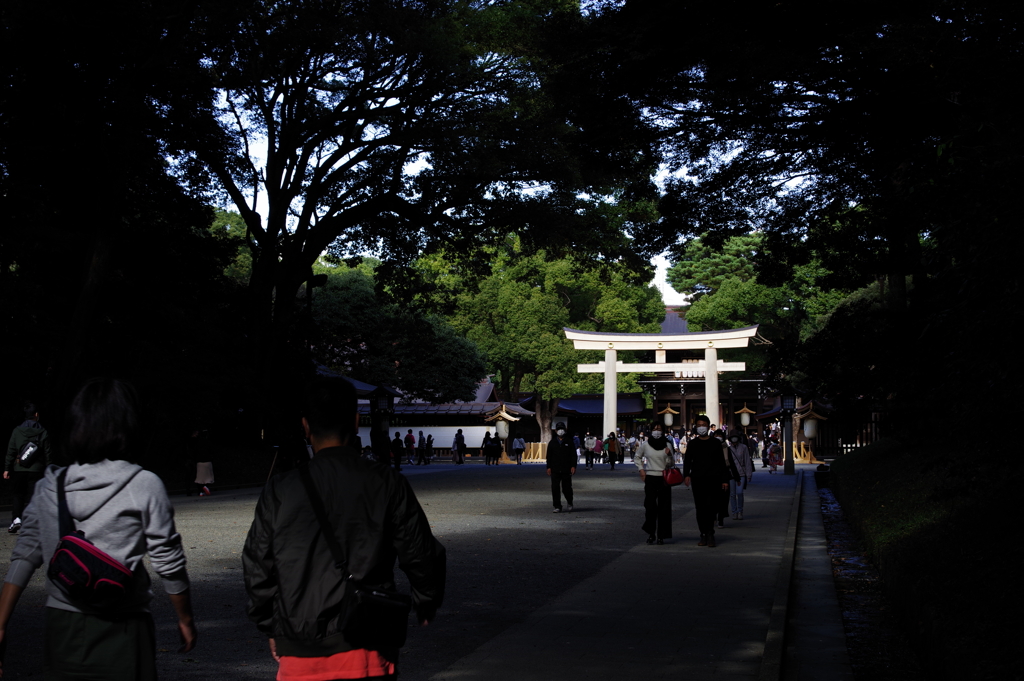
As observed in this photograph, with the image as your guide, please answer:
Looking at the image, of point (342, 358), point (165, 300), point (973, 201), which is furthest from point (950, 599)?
point (342, 358)

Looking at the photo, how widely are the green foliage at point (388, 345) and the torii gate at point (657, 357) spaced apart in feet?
21.5

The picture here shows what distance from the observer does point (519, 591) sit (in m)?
9.33

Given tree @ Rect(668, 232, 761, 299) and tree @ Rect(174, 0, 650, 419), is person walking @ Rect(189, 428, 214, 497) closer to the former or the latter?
tree @ Rect(174, 0, 650, 419)

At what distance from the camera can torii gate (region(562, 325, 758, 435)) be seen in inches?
1977

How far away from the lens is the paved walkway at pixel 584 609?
6234 millimetres

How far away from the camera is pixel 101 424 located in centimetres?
330

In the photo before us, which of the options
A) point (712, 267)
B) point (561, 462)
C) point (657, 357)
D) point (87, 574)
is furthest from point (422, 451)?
point (87, 574)

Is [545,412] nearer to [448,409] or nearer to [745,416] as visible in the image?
[448,409]

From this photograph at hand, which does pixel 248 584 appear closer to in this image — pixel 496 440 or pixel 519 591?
pixel 519 591

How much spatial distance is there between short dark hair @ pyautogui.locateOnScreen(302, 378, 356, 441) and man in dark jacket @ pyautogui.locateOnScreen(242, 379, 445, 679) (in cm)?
7

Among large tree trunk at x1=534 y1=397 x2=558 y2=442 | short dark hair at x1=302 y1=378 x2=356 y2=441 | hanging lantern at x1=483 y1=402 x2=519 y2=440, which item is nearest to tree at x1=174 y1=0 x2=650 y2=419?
short dark hair at x1=302 y1=378 x2=356 y2=441

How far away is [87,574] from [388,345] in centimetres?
4177

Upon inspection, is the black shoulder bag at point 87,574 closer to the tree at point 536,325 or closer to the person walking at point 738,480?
the person walking at point 738,480

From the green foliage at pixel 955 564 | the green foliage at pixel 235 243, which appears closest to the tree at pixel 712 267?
the green foliage at pixel 235 243
